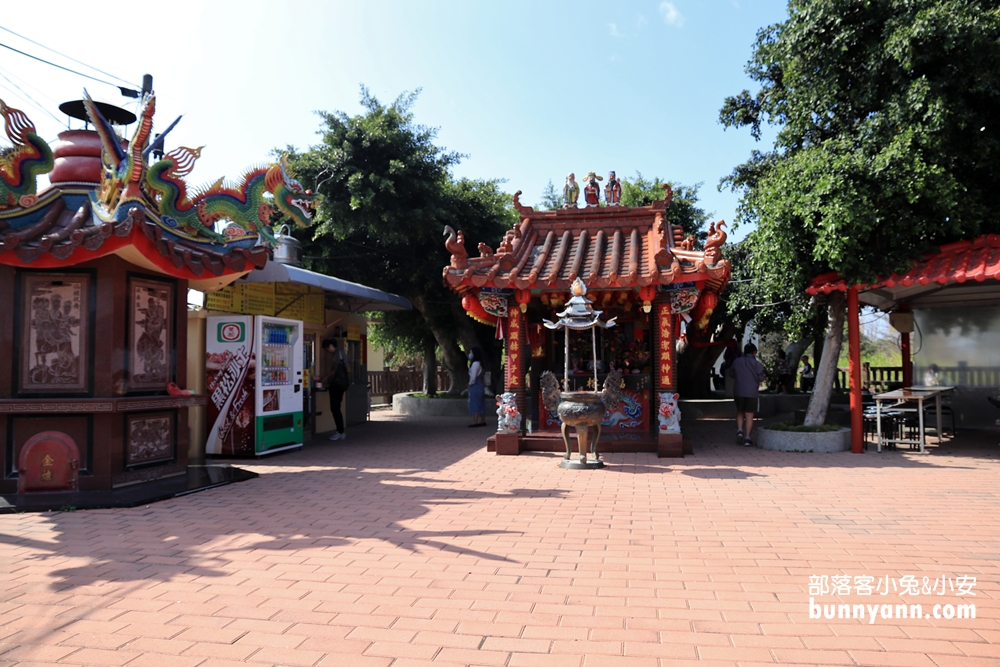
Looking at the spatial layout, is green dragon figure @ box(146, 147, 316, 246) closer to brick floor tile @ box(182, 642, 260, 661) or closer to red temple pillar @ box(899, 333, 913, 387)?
brick floor tile @ box(182, 642, 260, 661)

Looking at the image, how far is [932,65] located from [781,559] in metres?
8.16

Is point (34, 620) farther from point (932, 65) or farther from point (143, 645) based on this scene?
point (932, 65)

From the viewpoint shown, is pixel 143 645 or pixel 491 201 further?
pixel 491 201

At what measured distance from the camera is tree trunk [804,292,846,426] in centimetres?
1052

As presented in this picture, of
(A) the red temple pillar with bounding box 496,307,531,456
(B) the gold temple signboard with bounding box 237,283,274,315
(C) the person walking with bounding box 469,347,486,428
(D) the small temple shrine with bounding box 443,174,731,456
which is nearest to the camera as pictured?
(D) the small temple shrine with bounding box 443,174,731,456

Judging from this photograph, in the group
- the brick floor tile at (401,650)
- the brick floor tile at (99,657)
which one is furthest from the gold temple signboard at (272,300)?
the brick floor tile at (401,650)

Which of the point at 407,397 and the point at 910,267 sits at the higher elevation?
the point at 910,267

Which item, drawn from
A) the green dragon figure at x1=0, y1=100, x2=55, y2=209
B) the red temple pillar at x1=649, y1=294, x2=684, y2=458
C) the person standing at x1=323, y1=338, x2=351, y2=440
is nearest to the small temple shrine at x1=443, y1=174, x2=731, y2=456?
the red temple pillar at x1=649, y1=294, x2=684, y2=458

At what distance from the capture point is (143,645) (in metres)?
3.32

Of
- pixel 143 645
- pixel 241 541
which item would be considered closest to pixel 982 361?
pixel 241 541

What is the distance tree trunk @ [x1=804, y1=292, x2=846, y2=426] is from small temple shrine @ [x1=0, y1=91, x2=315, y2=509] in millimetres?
8837

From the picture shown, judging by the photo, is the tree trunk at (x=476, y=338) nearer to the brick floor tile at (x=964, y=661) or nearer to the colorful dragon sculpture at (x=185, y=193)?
the colorful dragon sculpture at (x=185, y=193)

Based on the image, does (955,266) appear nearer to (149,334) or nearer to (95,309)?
(149,334)

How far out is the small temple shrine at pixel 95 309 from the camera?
6852mm
